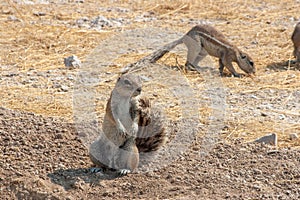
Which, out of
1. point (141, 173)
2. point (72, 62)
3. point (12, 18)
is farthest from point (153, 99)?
point (12, 18)

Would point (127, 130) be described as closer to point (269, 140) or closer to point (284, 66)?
point (269, 140)

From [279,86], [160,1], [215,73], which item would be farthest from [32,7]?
[279,86]

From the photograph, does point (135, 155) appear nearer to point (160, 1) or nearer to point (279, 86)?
point (279, 86)

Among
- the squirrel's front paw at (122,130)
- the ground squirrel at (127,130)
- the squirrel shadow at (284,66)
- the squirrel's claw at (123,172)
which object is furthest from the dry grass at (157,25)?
the squirrel's front paw at (122,130)

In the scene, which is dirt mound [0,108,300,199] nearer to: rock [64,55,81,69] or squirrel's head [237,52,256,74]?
rock [64,55,81,69]

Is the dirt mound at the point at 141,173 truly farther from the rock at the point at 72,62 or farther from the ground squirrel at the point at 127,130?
the rock at the point at 72,62

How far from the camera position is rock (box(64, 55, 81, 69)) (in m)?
9.46

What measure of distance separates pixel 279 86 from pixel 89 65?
8.56 ft

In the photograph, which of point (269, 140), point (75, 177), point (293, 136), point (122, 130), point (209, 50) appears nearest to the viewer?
point (122, 130)

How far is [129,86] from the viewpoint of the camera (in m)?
5.18

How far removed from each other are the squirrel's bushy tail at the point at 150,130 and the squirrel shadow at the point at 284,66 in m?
4.43

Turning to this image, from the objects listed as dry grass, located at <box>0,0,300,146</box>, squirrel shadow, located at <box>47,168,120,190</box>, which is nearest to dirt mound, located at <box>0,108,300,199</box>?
squirrel shadow, located at <box>47,168,120,190</box>

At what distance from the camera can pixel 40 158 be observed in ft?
19.3

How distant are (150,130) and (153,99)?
2.50 meters
